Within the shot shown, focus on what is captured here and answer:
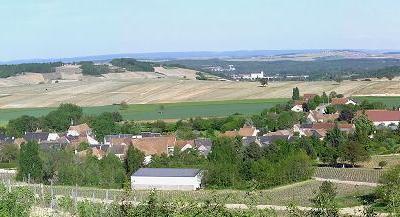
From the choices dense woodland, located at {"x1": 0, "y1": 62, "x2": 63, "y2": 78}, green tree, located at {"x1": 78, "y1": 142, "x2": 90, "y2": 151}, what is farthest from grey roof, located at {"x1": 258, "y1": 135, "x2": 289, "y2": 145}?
dense woodland, located at {"x1": 0, "y1": 62, "x2": 63, "y2": 78}

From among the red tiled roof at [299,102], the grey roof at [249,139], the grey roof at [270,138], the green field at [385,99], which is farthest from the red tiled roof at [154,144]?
the green field at [385,99]

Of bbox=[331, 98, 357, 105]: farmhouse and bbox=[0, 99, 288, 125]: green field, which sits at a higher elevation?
bbox=[331, 98, 357, 105]: farmhouse

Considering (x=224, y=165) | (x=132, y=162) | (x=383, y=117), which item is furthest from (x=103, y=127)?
(x=383, y=117)

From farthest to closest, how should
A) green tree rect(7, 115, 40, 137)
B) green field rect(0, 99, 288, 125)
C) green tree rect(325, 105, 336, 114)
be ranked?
green field rect(0, 99, 288, 125) < green tree rect(325, 105, 336, 114) < green tree rect(7, 115, 40, 137)

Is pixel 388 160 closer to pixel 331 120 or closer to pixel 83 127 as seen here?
pixel 331 120

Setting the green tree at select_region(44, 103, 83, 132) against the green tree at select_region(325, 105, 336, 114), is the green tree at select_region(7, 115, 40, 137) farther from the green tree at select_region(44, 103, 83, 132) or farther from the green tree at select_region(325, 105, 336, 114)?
the green tree at select_region(325, 105, 336, 114)

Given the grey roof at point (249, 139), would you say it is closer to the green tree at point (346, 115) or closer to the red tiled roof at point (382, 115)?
the green tree at point (346, 115)
